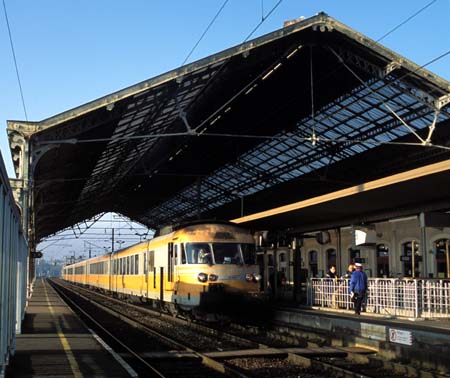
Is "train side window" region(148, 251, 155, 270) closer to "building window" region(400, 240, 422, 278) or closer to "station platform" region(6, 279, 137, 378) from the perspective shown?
"station platform" region(6, 279, 137, 378)

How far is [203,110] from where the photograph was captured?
25422 mm

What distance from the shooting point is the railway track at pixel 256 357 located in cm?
1013

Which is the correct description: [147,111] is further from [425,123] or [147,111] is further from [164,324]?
[425,123]

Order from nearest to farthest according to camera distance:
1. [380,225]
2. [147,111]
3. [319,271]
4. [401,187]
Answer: [401,187], [147,111], [380,225], [319,271]

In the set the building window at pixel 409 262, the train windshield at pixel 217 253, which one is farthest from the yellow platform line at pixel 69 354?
the building window at pixel 409 262

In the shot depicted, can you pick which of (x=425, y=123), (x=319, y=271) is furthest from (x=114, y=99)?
(x=319, y=271)

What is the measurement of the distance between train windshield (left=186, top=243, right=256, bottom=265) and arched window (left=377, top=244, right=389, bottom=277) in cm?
1329

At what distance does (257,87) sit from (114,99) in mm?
6875

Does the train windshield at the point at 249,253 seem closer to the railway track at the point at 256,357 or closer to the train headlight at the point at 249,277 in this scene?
the train headlight at the point at 249,277

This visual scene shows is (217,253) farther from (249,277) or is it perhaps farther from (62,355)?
(62,355)

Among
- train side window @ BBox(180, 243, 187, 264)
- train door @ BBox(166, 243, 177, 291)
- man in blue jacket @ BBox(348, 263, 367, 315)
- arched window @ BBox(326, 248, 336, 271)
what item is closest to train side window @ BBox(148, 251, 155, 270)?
train door @ BBox(166, 243, 177, 291)

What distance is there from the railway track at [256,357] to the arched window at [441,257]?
11.0 m

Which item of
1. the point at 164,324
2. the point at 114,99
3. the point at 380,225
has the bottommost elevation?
the point at 164,324

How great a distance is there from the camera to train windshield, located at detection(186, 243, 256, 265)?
54.7 ft
